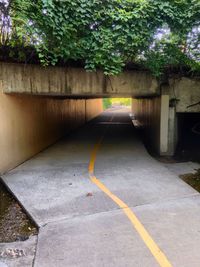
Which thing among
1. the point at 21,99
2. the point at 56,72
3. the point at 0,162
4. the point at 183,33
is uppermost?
the point at 183,33

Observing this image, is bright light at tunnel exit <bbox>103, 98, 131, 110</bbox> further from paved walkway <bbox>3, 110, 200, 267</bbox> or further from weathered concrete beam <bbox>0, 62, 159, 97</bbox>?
paved walkway <bbox>3, 110, 200, 267</bbox>

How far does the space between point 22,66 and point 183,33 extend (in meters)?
4.73

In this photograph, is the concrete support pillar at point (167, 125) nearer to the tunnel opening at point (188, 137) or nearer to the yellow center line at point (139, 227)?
the tunnel opening at point (188, 137)

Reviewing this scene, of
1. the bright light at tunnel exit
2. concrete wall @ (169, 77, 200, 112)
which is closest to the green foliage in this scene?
concrete wall @ (169, 77, 200, 112)

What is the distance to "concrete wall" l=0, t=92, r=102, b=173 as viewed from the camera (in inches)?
240

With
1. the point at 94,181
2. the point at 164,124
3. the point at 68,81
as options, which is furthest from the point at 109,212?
the point at 164,124

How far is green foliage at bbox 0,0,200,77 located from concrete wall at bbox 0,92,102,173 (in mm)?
1778

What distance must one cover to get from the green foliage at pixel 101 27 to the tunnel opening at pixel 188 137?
4.07 m

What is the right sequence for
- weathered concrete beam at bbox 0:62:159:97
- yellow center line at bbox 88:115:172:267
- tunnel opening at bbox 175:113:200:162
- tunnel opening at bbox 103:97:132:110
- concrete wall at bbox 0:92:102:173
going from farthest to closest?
tunnel opening at bbox 103:97:132:110
tunnel opening at bbox 175:113:200:162
weathered concrete beam at bbox 0:62:159:97
concrete wall at bbox 0:92:102:173
yellow center line at bbox 88:115:172:267

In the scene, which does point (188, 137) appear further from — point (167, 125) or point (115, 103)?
point (115, 103)

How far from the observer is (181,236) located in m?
3.14

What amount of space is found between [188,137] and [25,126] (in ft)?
26.7

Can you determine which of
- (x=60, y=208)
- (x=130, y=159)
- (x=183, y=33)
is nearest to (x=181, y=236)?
(x=60, y=208)

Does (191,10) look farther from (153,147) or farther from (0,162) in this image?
(0,162)
